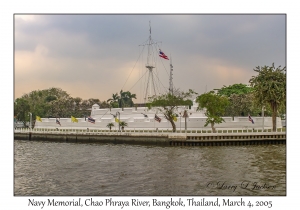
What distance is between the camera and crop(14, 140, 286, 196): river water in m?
20.8

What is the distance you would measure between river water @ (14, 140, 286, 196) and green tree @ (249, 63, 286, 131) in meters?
17.6

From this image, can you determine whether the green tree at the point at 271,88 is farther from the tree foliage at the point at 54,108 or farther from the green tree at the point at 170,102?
the tree foliage at the point at 54,108

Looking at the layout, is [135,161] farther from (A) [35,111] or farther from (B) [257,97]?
(A) [35,111]

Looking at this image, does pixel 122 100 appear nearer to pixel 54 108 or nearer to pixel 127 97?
pixel 127 97

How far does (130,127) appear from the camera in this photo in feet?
211

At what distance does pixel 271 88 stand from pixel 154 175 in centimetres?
3310

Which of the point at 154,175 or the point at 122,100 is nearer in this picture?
the point at 154,175

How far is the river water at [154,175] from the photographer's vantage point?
68.2ft

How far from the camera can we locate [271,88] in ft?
172

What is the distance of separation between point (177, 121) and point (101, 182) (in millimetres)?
37807

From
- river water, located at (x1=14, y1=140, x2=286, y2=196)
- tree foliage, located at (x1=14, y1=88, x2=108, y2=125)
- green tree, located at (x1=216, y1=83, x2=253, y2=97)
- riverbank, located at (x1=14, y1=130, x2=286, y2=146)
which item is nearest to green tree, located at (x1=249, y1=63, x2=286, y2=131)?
riverbank, located at (x1=14, y1=130, x2=286, y2=146)

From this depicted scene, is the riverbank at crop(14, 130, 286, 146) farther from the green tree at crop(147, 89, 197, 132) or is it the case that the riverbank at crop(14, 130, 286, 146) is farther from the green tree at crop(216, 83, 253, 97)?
the green tree at crop(216, 83, 253, 97)

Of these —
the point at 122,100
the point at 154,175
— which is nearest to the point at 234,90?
the point at 122,100

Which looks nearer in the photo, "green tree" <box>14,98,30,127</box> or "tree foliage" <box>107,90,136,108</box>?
"green tree" <box>14,98,30,127</box>
